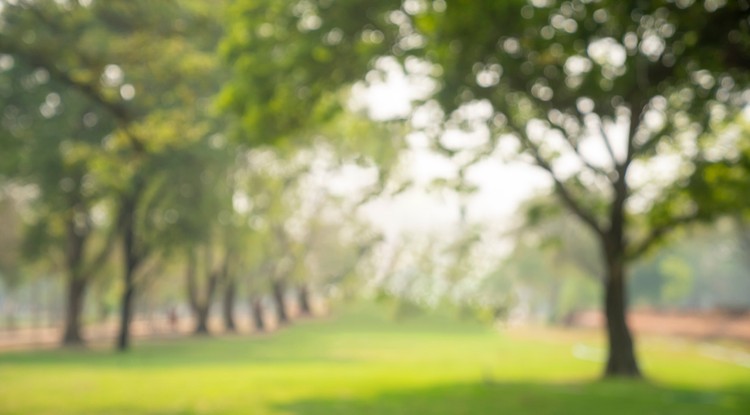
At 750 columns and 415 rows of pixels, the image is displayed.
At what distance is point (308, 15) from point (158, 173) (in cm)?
1617

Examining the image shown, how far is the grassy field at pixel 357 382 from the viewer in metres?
13.7

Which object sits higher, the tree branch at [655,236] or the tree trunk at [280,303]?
the tree branch at [655,236]

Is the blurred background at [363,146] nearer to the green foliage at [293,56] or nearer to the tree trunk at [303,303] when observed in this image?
the green foliage at [293,56]

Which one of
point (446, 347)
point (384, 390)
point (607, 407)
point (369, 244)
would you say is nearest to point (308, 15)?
point (384, 390)

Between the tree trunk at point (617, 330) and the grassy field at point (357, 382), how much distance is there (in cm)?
93

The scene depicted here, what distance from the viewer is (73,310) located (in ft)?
118

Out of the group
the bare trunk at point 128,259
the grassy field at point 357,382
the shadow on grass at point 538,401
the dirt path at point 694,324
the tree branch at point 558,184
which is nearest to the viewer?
the shadow on grass at point 538,401

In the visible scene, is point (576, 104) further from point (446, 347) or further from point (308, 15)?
point (446, 347)

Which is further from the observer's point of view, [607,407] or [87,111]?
[87,111]

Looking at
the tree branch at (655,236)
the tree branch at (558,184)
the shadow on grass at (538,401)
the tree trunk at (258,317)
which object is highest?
the tree branch at (558,184)

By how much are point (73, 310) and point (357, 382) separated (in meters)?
22.1

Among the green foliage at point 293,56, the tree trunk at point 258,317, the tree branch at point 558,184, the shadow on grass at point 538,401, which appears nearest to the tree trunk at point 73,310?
the tree trunk at point 258,317

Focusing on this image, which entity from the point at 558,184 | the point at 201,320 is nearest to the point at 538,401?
the point at 558,184

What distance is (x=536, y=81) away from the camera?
18.6 m
